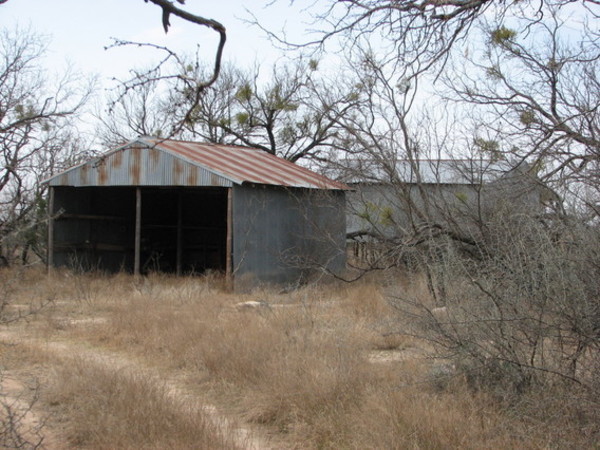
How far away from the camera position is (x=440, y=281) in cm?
642

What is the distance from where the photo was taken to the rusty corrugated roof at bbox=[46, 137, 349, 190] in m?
15.9

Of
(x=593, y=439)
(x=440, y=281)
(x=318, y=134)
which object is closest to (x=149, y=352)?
(x=440, y=281)

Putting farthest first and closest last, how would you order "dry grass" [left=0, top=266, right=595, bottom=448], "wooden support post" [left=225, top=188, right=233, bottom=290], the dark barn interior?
the dark barn interior, "wooden support post" [left=225, top=188, right=233, bottom=290], "dry grass" [left=0, top=266, right=595, bottom=448]

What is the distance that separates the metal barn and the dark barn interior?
3 centimetres

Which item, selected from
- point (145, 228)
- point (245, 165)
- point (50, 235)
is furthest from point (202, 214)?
point (50, 235)

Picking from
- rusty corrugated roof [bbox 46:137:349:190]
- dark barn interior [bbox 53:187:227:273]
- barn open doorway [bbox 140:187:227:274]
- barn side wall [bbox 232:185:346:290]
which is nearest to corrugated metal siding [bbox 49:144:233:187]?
rusty corrugated roof [bbox 46:137:349:190]

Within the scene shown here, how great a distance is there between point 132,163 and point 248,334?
918cm

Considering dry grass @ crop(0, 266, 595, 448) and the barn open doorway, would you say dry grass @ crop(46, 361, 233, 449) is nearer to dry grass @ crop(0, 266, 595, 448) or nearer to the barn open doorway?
dry grass @ crop(0, 266, 595, 448)

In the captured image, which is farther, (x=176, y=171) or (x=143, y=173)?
(x=143, y=173)

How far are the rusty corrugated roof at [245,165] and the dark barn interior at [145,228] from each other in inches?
35.2

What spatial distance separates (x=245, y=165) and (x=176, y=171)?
2.22m

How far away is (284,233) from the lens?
679 inches

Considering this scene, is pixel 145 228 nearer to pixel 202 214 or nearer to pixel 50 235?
pixel 202 214

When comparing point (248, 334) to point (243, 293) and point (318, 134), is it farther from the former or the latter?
point (318, 134)
